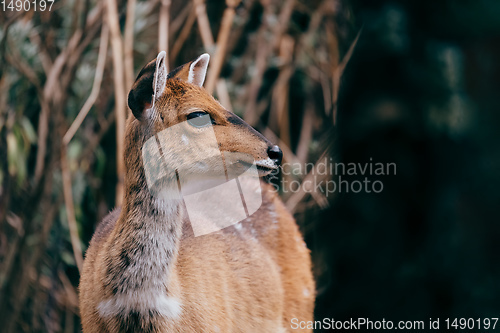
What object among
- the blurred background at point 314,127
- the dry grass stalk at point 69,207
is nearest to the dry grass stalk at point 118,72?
the blurred background at point 314,127

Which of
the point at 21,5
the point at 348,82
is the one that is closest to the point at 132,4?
the point at 21,5

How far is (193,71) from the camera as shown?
1918 millimetres

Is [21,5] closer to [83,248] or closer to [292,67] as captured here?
[83,248]

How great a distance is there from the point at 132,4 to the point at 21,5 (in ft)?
1.53

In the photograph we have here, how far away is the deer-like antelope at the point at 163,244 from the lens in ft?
5.89

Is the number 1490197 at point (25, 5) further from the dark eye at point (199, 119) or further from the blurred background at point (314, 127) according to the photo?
the dark eye at point (199, 119)

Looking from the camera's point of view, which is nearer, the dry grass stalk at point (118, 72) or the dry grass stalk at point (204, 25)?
the dry grass stalk at point (118, 72)

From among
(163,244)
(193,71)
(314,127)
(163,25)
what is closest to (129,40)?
(163,25)

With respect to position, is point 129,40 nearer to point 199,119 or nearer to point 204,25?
point 204,25

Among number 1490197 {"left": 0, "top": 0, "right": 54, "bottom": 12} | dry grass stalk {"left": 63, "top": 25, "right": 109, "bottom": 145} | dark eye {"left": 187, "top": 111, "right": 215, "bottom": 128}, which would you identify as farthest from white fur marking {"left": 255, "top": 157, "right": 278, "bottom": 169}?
number 1490197 {"left": 0, "top": 0, "right": 54, "bottom": 12}

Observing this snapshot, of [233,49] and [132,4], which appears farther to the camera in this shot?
[233,49]

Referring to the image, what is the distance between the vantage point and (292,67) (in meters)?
3.74

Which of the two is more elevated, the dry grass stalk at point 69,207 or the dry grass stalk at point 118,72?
the dry grass stalk at point 118,72

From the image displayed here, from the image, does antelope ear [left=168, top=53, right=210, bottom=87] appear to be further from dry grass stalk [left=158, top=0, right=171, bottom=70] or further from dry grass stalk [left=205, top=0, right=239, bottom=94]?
dry grass stalk [left=158, top=0, right=171, bottom=70]
